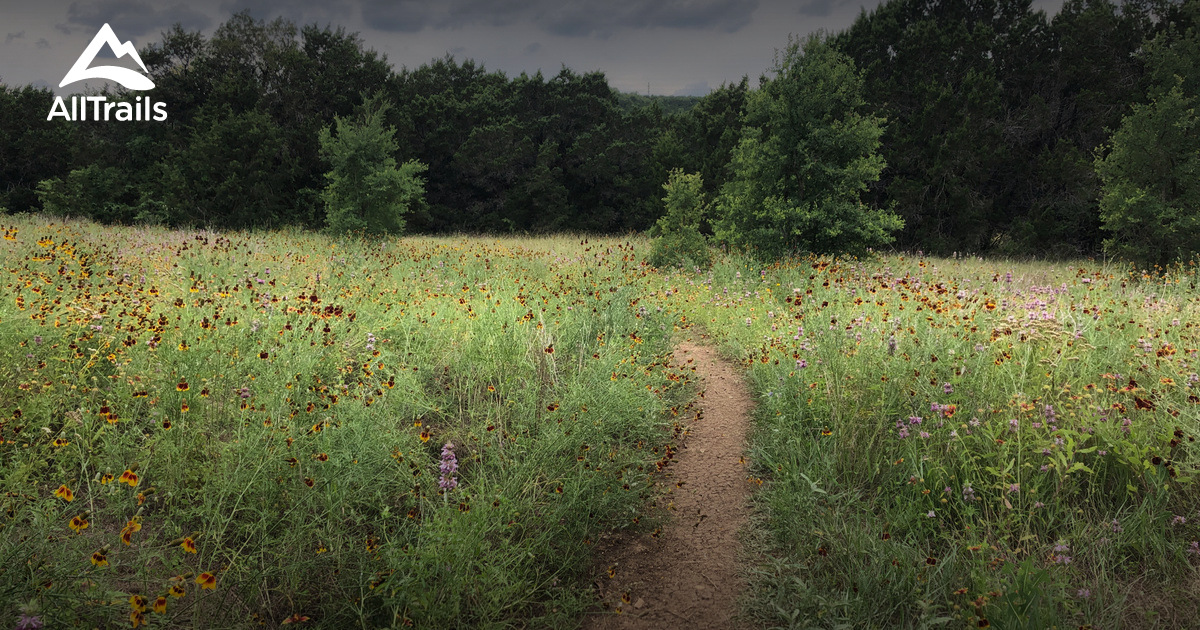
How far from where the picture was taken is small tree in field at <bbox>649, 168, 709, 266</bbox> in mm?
13562

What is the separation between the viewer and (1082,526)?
302 cm

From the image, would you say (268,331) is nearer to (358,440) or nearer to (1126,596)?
(358,440)

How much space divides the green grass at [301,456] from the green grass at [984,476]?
1.17m

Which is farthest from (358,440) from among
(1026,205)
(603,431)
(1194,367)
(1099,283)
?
(1026,205)

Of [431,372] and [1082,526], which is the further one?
[431,372]

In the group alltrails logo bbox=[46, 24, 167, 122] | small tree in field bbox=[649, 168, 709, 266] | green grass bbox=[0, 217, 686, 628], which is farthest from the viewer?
alltrails logo bbox=[46, 24, 167, 122]

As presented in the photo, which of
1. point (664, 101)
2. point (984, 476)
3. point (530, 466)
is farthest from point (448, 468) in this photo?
point (664, 101)

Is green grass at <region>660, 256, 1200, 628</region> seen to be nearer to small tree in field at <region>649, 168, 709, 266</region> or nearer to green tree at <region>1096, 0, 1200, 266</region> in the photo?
small tree in field at <region>649, 168, 709, 266</region>

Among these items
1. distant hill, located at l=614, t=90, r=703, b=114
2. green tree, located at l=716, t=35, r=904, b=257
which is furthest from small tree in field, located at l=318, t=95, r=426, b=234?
distant hill, located at l=614, t=90, r=703, b=114

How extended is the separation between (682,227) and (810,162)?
3.27 m

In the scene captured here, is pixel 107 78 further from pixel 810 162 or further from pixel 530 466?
pixel 530 466

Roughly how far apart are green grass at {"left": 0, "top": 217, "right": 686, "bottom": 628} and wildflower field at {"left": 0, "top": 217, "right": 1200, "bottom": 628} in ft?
0.08

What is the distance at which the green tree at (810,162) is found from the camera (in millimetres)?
12086

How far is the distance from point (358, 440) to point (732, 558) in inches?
94.7
